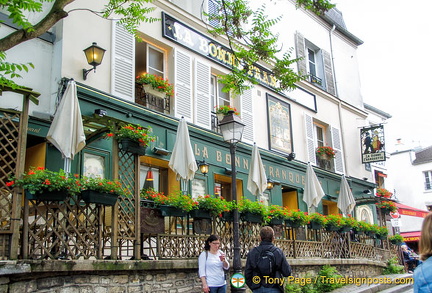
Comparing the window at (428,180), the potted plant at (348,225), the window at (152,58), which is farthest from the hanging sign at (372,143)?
the window at (428,180)

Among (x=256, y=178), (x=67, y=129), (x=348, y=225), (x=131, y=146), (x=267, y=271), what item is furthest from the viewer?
(x=348, y=225)

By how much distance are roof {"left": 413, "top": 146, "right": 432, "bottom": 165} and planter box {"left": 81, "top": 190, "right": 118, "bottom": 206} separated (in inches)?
1359

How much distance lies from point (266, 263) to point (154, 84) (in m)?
6.80

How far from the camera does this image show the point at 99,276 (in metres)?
6.64

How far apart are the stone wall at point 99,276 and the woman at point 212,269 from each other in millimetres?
876

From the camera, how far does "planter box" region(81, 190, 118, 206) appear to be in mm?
6728

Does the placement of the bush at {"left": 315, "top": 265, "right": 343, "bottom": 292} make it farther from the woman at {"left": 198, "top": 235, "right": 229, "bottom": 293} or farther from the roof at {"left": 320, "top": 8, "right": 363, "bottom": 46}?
the roof at {"left": 320, "top": 8, "right": 363, "bottom": 46}

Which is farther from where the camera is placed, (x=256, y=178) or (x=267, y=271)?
(x=256, y=178)

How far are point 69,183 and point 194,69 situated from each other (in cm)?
727

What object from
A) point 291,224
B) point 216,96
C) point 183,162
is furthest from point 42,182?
point 216,96

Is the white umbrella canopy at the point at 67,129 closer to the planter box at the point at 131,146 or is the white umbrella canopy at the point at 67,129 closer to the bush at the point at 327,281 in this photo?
the planter box at the point at 131,146

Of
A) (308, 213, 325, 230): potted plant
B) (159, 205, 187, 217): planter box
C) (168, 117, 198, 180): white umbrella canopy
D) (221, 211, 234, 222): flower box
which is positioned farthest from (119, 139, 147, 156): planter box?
(308, 213, 325, 230): potted plant

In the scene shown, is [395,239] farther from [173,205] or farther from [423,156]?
[423,156]

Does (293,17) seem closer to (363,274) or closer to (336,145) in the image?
(336,145)
